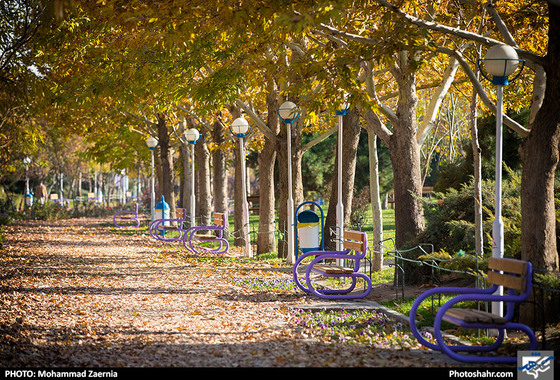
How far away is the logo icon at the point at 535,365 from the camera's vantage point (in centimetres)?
596

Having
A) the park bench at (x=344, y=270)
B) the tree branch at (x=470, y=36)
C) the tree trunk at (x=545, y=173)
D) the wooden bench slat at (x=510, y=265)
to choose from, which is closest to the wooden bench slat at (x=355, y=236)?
the park bench at (x=344, y=270)

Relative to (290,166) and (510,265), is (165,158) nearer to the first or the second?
(290,166)

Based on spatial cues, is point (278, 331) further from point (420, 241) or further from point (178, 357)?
point (420, 241)

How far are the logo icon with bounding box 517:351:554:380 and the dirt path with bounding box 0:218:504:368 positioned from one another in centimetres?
68

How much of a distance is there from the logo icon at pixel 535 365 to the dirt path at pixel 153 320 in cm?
68

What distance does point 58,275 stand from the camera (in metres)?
13.9

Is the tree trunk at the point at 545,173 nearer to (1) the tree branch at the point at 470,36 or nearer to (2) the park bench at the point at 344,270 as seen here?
(1) the tree branch at the point at 470,36

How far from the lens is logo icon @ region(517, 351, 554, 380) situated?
5961 millimetres

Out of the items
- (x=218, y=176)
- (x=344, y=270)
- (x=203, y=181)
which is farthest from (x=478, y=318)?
(x=203, y=181)

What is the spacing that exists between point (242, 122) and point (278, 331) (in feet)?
31.8

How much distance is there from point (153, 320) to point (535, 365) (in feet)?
16.0

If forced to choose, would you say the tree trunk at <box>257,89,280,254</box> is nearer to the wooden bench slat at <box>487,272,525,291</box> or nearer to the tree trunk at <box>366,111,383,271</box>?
the tree trunk at <box>366,111,383,271</box>

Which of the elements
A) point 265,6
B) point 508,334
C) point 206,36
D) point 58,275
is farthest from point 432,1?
point 58,275

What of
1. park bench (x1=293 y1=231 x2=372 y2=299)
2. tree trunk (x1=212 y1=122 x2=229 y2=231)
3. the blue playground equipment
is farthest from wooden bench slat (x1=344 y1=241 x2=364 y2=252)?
tree trunk (x1=212 y1=122 x2=229 y2=231)
